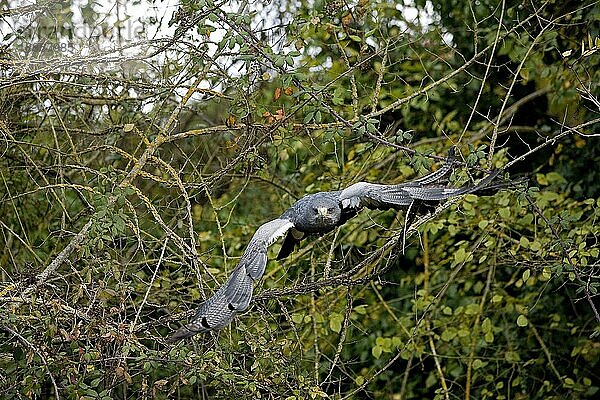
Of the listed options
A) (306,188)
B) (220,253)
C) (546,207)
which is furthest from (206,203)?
(546,207)

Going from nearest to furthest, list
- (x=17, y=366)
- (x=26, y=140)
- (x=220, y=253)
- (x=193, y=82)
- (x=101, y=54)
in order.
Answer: (x=17, y=366) < (x=101, y=54) < (x=193, y=82) < (x=26, y=140) < (x=220, y=253)

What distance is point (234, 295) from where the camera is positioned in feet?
5.56

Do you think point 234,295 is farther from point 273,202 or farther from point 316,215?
point 273,202

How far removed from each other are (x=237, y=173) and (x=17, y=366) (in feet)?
3.11

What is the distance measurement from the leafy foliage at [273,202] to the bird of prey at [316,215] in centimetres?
19

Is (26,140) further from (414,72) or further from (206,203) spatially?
(414,72)

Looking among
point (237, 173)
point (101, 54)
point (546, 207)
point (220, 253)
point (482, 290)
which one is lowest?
point (482, 290)

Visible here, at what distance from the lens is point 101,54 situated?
8.28 feet

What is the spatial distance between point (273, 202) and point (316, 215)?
1.65 metres

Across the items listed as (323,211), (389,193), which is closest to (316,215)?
(323,211)

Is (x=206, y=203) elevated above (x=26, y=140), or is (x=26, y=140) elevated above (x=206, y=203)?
(x=26, y=140)

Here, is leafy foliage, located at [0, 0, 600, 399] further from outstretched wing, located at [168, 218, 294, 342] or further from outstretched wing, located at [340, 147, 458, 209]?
outstretched wing, located at [168, 218, 294, 342]

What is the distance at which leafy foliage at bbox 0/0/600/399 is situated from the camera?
2.25 metres

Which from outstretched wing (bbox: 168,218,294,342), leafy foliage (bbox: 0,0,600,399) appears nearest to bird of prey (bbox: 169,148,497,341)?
outstretched wing (bbox: 168,218,294,342)
